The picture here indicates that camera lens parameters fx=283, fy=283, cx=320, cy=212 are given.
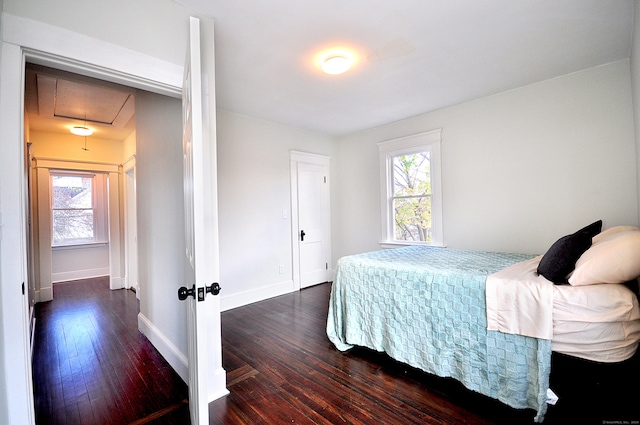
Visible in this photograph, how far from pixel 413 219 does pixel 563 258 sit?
2503mm

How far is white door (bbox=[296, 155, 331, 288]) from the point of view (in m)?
4.63

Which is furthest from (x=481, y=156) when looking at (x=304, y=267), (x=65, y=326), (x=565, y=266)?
(x=65, y=326)

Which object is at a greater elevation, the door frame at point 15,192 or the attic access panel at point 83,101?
the attic access panel at point 83,101

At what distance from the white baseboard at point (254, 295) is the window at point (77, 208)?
158 inches

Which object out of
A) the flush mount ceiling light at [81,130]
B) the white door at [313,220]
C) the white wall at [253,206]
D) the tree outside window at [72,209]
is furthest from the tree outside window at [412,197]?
the tree outside window at [72,209]

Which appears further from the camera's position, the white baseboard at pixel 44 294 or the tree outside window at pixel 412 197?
the white baseboard at pixel 44 294

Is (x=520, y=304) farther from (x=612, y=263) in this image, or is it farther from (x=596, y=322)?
(x=612, y=263)

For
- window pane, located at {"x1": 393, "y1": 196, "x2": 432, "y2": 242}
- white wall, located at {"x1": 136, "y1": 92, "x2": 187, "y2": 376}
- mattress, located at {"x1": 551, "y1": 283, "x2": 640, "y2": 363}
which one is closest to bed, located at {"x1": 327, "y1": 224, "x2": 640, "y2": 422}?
mattress, located at {"x1": 551, "y1": 283, "x2": 640, "y2": 363}

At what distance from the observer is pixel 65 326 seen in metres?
3.21

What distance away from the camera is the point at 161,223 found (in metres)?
2.53

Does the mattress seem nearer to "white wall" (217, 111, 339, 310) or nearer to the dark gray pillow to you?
the dark gray pillow

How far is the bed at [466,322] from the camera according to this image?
148 centimetres

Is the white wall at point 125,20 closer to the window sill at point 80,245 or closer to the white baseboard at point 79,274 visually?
the window sill at point 80,245

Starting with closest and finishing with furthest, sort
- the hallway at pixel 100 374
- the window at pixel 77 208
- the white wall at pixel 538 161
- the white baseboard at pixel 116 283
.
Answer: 1. the hallway at pixel 100 374
2. the white wall at pixel 538 161
3. the white baseboard at pixel 116 283
4. the window at pixel 77 208
